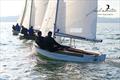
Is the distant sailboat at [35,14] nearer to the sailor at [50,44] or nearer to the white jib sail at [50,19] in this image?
the white jib sail at [50,19]

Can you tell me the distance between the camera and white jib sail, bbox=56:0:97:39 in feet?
88.6

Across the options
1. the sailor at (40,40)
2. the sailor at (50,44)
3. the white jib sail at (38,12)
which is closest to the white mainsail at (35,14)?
the white jib sail at (38,12)

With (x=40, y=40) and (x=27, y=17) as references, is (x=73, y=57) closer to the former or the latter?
(x=40, y=40)

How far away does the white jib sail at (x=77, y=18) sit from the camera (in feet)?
88.6

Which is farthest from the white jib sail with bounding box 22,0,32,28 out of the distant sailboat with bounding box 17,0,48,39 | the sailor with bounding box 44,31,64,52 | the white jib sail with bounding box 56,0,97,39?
the sailor with bounding box 44,31,64,52

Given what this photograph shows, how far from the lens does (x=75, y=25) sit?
2744 centimetres

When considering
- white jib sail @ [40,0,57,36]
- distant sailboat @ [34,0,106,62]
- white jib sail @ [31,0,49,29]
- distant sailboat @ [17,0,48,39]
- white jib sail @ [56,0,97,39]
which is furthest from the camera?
distant sailboat @ [17,0,48,39]

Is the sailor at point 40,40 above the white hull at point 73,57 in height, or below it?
above

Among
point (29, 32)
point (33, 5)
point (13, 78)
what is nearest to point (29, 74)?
point (13, 78)

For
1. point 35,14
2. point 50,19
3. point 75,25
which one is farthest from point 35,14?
point 75,25

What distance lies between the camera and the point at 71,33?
2733 cm

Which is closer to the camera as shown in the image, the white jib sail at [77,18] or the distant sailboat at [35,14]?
the white jib sail at [77,18]

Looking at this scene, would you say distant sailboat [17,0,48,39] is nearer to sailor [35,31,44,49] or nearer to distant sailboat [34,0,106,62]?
distant sailboat [34,0,106,62]

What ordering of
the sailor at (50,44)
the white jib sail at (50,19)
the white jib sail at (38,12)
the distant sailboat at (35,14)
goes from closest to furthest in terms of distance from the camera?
the sailor at (50,44), the white jib sail at (50,19), the white jib sail at (38,12), the distant sailboat at (35,14)
